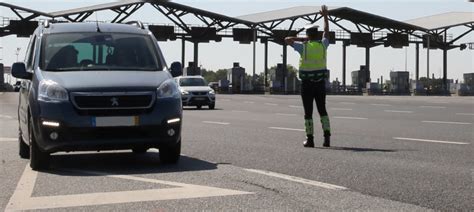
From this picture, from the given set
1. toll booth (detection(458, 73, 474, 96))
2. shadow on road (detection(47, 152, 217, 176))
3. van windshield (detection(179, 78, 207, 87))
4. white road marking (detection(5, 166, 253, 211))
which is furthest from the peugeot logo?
toll booth (detection(458, 73, 474, 96))

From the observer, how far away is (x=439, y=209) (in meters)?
5.02

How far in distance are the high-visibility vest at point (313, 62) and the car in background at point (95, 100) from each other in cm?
245

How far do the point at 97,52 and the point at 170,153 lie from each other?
1.61 m

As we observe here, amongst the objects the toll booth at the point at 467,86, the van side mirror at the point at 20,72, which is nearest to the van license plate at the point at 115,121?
the van side mirror at the point at 20,72

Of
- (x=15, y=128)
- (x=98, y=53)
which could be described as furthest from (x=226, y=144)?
(x=15, y=128)

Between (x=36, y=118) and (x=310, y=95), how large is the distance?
4294 millimetres

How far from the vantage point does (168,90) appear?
7.70 m

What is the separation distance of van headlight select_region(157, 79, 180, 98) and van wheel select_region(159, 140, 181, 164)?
58cm

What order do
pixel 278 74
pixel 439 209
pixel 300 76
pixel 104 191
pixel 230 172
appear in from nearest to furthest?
pixel 439 209, pixel 104 191, pixel 230 172, pixel 300 76, pixel 278 74

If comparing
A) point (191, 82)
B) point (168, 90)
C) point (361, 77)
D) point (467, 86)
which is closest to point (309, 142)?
point (168, 90)

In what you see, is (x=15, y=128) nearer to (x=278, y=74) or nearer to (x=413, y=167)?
(x=413, y=167)

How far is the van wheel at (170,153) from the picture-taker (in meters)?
7.85

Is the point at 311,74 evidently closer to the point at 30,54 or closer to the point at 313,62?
the point at 313,62

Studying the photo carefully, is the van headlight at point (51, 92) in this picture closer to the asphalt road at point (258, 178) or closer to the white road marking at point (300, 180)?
the asphalt road at point (258, 178)
